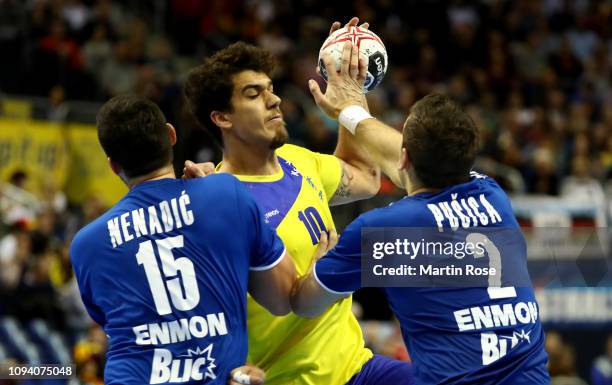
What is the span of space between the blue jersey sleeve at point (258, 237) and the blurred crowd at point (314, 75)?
7.43 metres

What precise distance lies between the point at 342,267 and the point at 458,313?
2.15 feet

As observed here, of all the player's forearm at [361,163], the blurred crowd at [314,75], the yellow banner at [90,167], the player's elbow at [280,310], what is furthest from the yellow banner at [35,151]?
the player's elbow at [280,310]

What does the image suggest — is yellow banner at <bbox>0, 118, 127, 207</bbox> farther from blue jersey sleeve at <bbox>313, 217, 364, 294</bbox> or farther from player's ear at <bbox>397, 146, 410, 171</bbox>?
player's ear at <bbox>397, 146, 410, 171</bbox>

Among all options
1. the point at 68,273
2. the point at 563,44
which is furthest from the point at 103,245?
the point at 563,44

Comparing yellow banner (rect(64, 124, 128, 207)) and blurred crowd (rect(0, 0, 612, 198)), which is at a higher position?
blurred crowd (rect(0, 0, 612, 198))

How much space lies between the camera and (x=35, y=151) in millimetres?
17859

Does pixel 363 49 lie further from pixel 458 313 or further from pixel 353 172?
pixel 458 313

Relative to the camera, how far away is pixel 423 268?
239 inches

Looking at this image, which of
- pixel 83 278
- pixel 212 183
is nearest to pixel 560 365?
pixel 212 183

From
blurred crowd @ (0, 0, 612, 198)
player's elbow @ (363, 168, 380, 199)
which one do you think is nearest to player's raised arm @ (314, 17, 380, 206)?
player's elbow @ (363, 168, 380, 199)

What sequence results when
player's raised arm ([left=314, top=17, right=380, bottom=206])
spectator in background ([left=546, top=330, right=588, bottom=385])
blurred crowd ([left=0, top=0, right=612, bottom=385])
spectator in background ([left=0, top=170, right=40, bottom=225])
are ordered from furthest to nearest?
spectator in background ([left=0, top=170, right=40, bottom=225])
blurred crowd ([left=0, top=0, right=612, bottom=385])
spectator in background ([left=546, top=330, right=588, bottom=385])
player's raised arm ([left=314, top=17, right=380, bottom=206])

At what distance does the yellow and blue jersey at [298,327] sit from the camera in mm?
6984

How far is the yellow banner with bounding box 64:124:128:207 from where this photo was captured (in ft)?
59.3

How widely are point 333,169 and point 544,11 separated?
19.2 m
